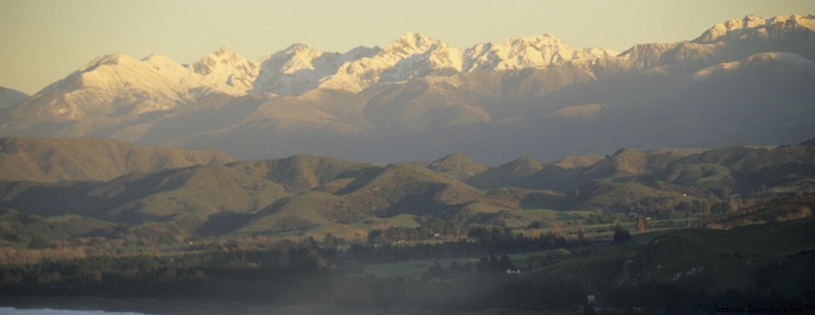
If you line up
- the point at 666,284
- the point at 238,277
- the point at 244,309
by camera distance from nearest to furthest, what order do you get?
the point at 666,284, the point at 244,309, the point at 238,277

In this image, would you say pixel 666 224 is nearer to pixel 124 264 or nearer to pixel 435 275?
pixel 435 275

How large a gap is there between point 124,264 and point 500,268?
6050cm

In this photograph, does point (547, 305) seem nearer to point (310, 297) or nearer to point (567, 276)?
point (567, 276)

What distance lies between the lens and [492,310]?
112 metres

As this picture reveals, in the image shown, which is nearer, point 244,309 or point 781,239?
point 781,239

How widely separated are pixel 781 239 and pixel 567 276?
69.6ft

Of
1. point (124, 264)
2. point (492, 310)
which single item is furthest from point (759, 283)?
point (124, 264)

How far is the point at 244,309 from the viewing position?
133m

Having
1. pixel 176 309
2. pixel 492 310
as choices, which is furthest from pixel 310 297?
pixel 492 310

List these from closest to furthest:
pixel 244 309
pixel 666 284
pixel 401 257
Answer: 1. pixel 666 284
2. pixel 244 309
3. pixel 401 257

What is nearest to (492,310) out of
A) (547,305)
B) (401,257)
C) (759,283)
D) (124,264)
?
(547,305)

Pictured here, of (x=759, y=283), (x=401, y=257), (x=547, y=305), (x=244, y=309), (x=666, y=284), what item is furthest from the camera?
(x=401, y=257)

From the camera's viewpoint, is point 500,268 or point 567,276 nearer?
point 567,276

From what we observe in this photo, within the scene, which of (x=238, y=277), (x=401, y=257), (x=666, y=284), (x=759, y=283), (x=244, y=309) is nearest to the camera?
(x=759, y=283)
